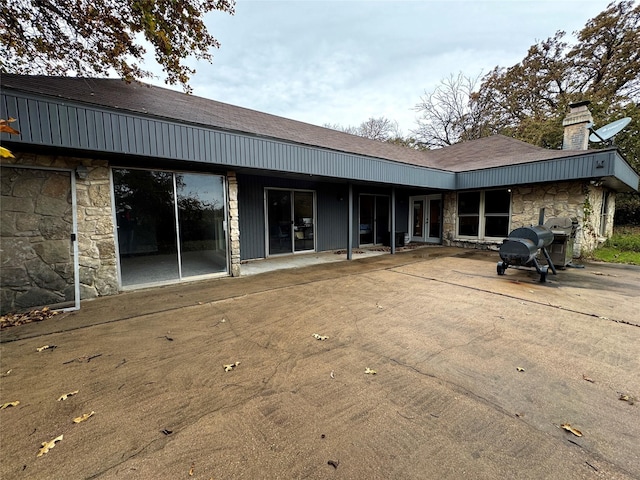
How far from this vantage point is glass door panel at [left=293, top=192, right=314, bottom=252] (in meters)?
8.80

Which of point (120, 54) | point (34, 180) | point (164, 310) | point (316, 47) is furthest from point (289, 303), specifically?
point (316, 47)

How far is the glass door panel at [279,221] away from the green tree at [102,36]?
3.58 metres

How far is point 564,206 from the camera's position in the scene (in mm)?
7906

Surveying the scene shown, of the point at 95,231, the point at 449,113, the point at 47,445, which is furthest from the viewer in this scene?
the point at 449,113

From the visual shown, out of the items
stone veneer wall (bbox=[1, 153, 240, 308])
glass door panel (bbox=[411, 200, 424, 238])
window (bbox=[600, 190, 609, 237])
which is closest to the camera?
stone veneer wall (bbox=[1, 153, 240, 308])

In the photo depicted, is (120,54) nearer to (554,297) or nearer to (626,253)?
(554,297)

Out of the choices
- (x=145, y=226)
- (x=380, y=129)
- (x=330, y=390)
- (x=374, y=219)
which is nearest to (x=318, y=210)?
(x=374, y=219)

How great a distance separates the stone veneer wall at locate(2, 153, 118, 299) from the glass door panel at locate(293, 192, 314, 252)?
16.5ft

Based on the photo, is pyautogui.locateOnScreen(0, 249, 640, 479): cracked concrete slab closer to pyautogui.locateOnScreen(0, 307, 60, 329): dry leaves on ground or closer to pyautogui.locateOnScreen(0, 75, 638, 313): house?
pyautogui.locateOnScreen(0, 307, 60, 329): dry leaves on ground

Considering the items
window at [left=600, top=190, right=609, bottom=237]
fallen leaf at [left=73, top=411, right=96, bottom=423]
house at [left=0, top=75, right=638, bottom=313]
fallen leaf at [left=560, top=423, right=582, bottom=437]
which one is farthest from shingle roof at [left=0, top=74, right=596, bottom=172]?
fallen leaf at [left=560, top=423, right=582, bottom=437]

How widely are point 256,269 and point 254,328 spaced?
11.5 feet

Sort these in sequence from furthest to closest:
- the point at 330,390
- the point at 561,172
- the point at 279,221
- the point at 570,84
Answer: the point at 570,84 → the point at 279,221 → the point at 561,172 → the point at 330,390

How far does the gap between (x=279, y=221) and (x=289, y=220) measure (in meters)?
0.35

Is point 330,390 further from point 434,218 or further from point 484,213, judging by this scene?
point 434,218
